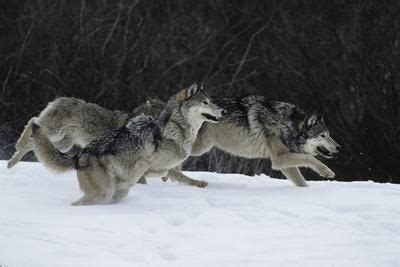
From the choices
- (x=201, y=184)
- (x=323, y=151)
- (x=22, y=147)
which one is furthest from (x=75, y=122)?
(x=323, y=151)

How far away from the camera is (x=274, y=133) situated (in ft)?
26.6

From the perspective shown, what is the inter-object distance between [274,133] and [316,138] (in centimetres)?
52

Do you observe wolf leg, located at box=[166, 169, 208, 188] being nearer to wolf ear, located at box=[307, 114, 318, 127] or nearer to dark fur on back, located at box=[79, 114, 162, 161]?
dark fur on back, located at box=[79, 114, 162, 161]

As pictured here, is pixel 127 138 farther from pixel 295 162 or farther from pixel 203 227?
pixel 295 162

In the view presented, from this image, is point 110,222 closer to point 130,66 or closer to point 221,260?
point 221,260

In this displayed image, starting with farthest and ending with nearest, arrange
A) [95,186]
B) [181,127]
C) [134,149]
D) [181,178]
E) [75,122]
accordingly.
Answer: [75,122] < [181,178] < [181,127] < [134,149] < [95,186]

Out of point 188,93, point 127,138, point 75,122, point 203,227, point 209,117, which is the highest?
point 188,93

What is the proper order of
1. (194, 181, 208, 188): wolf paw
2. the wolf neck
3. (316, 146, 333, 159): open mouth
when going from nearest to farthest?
the wolf neck
(194, 181, 208, 188): wolf paw
(316, 146, 333, 159): open mouth

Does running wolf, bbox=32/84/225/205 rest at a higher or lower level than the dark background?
lower

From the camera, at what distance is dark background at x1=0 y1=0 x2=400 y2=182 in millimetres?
19391

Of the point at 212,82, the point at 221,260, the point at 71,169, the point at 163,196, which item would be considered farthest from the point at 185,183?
the point at 212,82

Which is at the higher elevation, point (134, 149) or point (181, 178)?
point (134, 149)

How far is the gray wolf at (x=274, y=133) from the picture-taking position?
8.05 m

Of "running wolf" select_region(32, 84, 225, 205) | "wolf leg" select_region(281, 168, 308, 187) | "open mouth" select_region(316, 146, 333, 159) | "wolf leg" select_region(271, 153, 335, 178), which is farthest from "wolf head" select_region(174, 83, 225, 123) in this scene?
"open mouth" select_region(316, 146, 333, 159)
